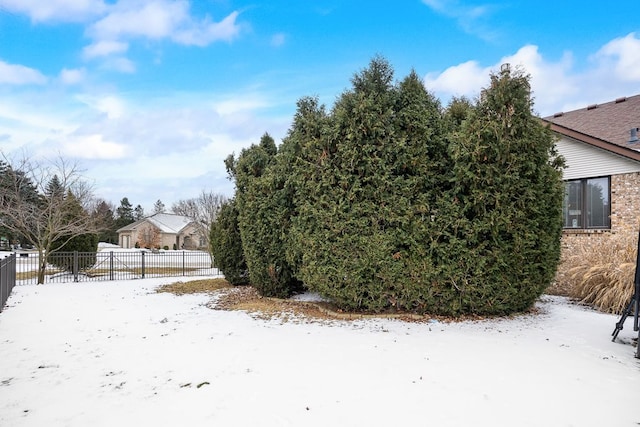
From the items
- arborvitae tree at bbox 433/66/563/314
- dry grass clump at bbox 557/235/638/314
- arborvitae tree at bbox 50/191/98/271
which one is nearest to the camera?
arborvitae tree at bbox 433/66/563/314

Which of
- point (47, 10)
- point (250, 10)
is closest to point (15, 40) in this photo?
point (47, 10)

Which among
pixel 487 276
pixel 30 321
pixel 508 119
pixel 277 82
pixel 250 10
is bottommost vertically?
pixel 30 321

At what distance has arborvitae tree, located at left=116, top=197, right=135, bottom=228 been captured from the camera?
1981 inches

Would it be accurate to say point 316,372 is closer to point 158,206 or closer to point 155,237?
point 155,237

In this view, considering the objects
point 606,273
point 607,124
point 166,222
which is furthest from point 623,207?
point 166,222

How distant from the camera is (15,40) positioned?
8.55 metres

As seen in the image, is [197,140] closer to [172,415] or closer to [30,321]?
[30,321]

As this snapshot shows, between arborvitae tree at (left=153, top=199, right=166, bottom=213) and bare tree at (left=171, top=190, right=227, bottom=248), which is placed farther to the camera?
arborvitae tree at (left=153, top=199, right=166, bottom=213)

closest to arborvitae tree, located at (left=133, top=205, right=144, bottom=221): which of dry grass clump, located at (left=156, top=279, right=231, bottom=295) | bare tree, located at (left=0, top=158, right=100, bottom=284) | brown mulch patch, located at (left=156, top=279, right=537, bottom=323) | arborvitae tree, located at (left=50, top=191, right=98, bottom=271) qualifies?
bare tree, located at (left=0, top=158, right=100, bottom=284)

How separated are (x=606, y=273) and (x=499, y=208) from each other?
10.5 feet

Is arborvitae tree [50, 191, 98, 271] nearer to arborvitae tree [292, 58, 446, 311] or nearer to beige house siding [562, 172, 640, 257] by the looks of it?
arborvitae tree [292, 58, 446, 311]

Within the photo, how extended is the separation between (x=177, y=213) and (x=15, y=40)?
42.7m

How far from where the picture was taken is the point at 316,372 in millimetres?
3756

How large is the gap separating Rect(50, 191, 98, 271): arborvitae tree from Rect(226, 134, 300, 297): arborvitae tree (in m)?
8.70
